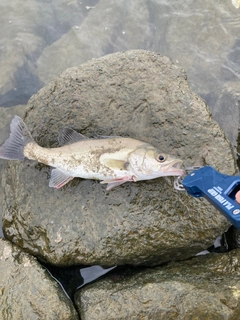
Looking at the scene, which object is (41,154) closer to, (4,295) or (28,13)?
(4,295)

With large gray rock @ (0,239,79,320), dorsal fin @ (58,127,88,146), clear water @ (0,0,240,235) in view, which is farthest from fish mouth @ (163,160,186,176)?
clear water @ (0,0,240,235)

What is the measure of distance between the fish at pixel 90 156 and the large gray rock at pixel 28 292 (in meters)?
1.17

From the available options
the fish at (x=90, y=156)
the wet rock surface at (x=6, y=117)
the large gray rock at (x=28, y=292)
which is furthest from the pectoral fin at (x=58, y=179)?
the wet rock surface at (x=6, y=117)

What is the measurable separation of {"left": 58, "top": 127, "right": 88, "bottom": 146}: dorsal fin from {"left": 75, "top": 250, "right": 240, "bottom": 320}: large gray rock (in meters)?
1.97

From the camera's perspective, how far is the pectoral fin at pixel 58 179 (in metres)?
4.82

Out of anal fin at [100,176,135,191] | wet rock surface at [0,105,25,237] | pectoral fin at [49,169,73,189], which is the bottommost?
wet rock surface at [0,105,25,237]

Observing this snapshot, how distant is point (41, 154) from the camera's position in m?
4.81

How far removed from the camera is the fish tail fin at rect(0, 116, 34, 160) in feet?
15.8

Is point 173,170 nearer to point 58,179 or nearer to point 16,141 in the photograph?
point 58,179

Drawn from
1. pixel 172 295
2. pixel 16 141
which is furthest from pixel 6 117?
pixel 172 295

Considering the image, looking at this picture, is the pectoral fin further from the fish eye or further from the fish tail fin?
the fish eye

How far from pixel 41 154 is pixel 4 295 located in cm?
195

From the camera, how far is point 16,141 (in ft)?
15.9

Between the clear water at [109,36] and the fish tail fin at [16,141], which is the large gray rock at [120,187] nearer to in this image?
the fish tail fin at [16,141]
